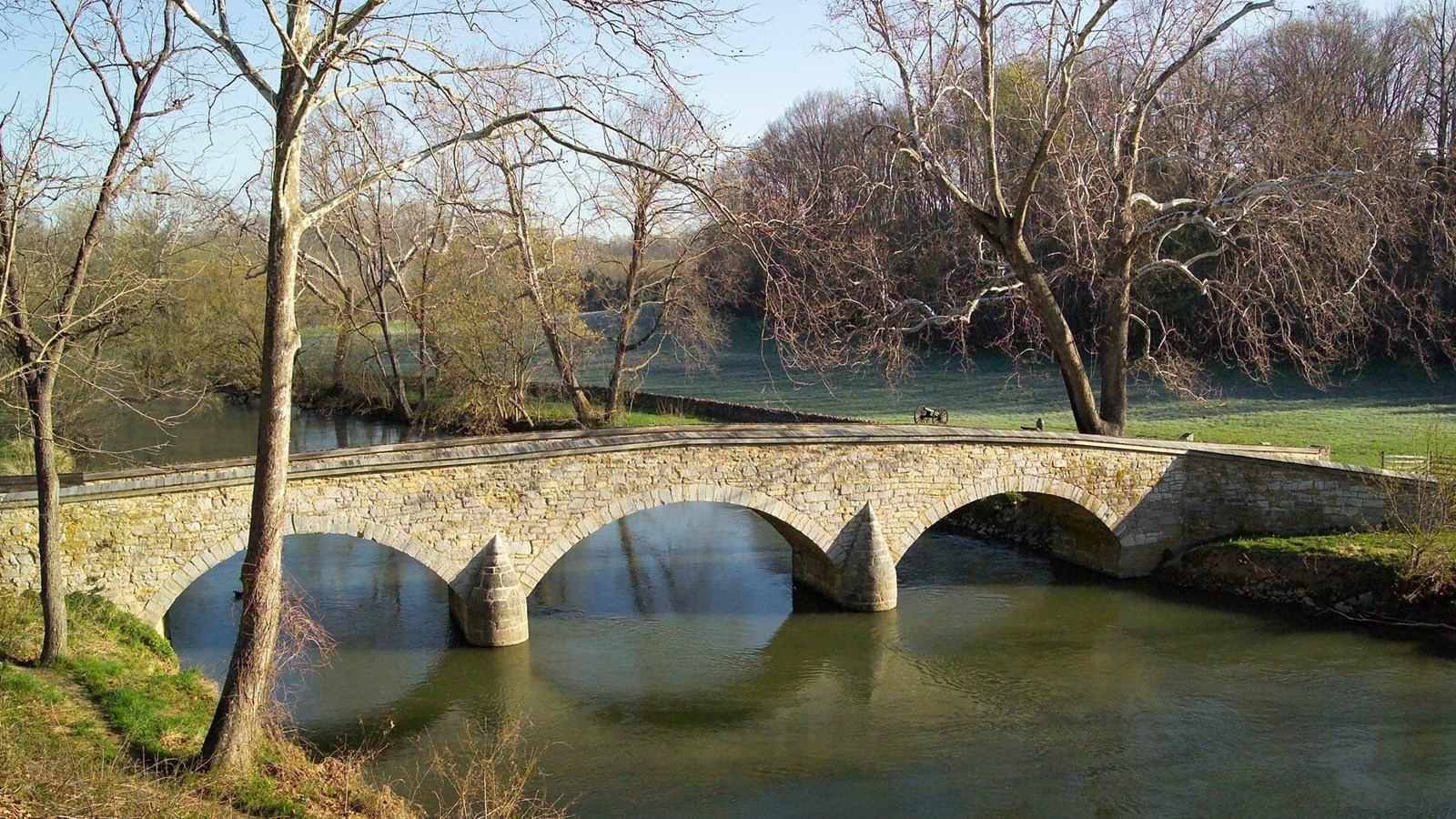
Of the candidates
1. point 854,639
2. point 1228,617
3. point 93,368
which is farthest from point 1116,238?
point 93,368

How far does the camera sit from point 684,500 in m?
14.8

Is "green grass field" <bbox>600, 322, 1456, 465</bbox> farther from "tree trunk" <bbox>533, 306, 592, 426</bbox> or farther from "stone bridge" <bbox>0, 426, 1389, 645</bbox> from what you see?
"tree trunk" <bbox>533, 306, 592, 426</bbox>

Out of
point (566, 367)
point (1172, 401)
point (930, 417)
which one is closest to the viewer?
point (930, 417)


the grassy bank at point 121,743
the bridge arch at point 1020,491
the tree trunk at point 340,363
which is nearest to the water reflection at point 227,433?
the tree trunk at point 340,363

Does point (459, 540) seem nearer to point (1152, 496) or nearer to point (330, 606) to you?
point (330, 606)

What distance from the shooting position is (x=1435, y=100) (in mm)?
28922

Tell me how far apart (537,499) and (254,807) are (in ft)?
21.6

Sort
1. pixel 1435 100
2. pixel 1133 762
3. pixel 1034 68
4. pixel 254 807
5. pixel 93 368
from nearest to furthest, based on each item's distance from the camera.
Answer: pixel 254 807 < pixel 93 368 < pixel 1133 762 < pixel 1034 68 < pixel 1435 100

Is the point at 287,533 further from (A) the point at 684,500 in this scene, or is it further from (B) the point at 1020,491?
(B) the point at 1020,491

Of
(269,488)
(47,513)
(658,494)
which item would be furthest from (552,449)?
(269,488)

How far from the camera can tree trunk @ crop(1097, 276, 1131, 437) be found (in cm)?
1812

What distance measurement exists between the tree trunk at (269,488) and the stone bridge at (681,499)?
473 cm

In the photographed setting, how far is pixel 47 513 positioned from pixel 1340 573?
15474 millimetres

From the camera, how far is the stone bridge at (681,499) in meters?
12.4
